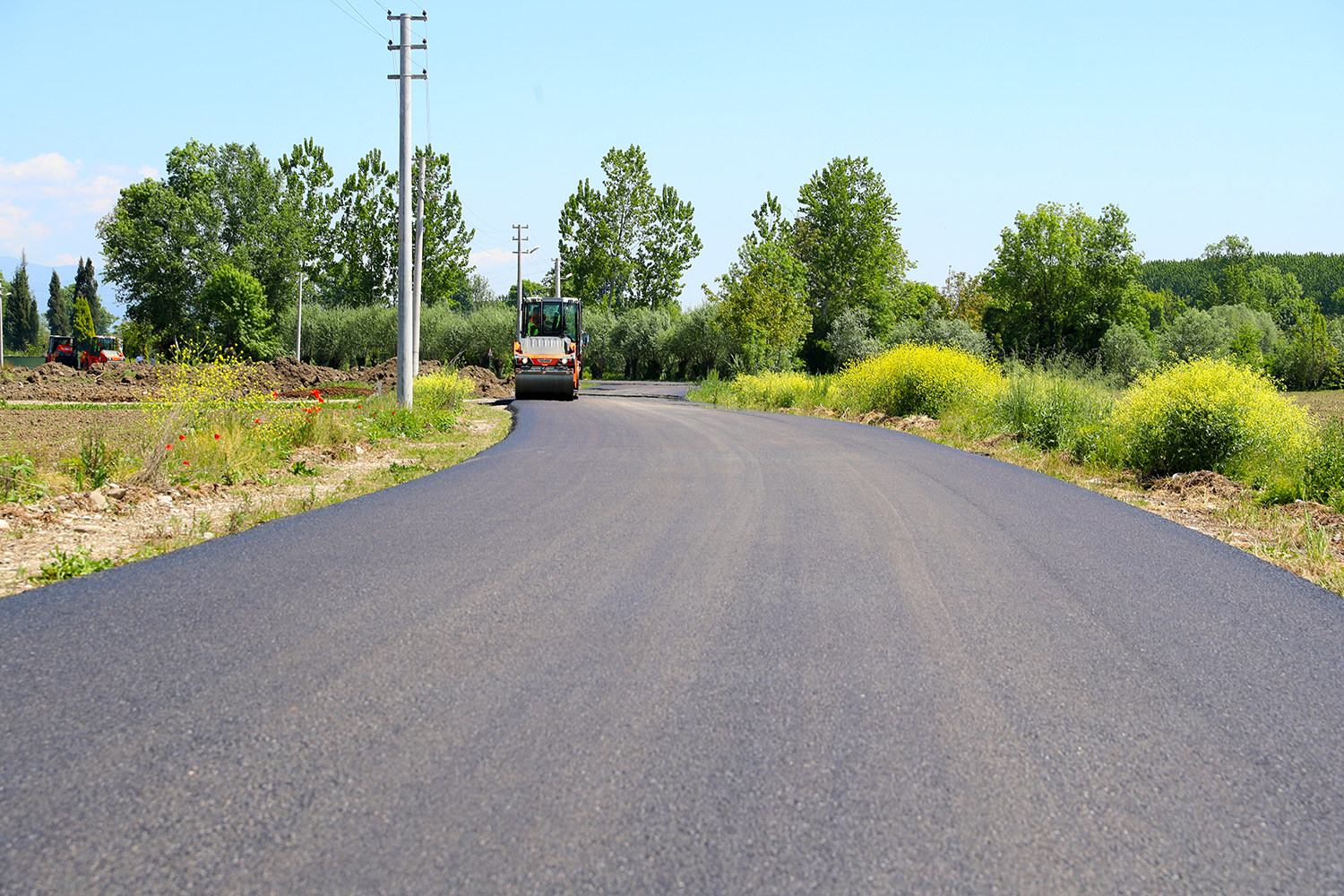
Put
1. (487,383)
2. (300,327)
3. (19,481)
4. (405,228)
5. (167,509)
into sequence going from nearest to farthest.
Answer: (19,481), (167,509), (405,228), (487,383), (300,327)

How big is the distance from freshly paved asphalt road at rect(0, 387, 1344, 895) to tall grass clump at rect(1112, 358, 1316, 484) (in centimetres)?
549

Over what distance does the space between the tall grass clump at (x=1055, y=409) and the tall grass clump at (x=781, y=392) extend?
1060cm

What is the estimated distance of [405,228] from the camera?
20.9 m

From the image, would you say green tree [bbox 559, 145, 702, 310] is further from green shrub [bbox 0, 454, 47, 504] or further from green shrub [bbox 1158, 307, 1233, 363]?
green shrub [bbox 0, 454, 47, 504]

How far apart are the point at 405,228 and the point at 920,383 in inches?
533

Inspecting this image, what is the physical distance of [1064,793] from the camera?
2959 mm

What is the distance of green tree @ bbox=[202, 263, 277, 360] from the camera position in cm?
6362

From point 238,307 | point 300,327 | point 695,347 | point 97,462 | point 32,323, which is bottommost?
point 97,462

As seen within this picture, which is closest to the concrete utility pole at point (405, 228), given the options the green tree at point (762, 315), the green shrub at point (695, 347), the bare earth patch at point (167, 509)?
the bare earth patch at point (167, 509)

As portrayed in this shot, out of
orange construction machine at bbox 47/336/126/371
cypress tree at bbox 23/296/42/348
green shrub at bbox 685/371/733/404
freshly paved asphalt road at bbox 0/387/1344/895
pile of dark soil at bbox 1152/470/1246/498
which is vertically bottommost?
freshly paved asphalt road at bbox 0/387/1344/895

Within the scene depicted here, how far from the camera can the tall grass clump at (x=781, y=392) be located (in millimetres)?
29234

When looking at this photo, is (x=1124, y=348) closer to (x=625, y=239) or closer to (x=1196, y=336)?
(x=1196, y=336)

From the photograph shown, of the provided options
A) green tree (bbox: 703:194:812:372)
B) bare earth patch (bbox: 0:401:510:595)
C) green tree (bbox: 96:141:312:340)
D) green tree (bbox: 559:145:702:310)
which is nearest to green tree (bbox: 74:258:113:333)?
green tree (bbox: 96:141:312:340)

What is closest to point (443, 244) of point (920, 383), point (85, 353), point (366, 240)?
point (366, 240)
